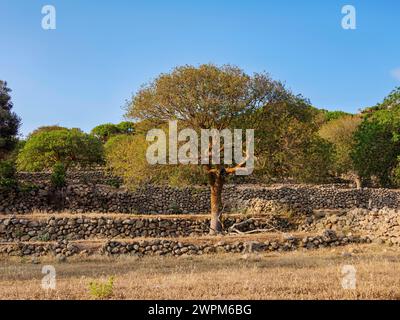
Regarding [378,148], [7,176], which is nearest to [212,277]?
[7,176]

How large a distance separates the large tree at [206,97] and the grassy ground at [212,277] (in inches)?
243

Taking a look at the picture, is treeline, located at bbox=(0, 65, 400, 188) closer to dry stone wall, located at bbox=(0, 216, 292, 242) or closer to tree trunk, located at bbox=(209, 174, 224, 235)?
tree trunk, located at bbox=(209, 174, 224, 235)

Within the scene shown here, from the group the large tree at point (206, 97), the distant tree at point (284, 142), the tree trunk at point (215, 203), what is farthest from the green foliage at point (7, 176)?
the distant tree at point (284, 142)

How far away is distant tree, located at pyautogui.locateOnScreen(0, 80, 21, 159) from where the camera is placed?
29.2m

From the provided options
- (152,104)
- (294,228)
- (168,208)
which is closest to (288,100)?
(152,104)

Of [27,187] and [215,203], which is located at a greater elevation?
[27,187]

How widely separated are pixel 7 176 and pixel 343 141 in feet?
99.4

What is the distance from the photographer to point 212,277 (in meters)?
10.3

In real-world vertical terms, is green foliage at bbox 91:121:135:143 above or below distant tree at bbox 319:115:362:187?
above

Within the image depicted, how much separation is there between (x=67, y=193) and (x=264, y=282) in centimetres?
2022

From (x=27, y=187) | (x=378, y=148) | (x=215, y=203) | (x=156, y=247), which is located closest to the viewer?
(x=156, y=247)

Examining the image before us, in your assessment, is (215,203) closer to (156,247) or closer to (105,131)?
(156,247)

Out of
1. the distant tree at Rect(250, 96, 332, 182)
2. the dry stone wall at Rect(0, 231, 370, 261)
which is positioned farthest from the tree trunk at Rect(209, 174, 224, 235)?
the dry stone wall at Rect(0, 231, 370, 261)

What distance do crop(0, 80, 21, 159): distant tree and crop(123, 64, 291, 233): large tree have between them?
1239cm
